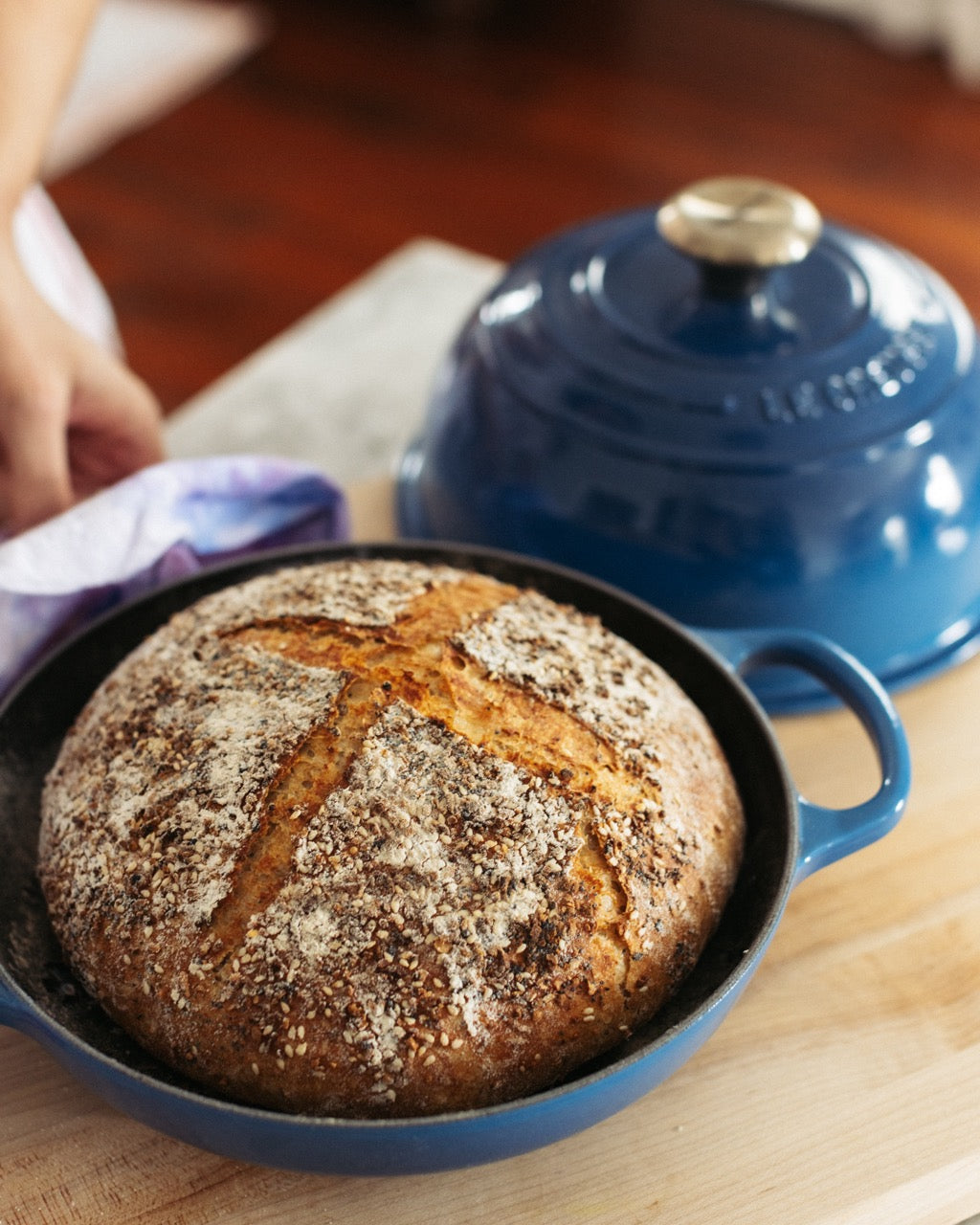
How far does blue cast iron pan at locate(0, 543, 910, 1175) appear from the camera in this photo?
1.82ft

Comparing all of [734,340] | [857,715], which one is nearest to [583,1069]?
[857,715]

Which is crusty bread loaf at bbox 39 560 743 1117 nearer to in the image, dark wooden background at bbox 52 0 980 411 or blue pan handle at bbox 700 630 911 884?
blue pan handle at bbox 700 630 911 884

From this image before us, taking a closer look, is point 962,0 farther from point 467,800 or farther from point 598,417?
point 467,800

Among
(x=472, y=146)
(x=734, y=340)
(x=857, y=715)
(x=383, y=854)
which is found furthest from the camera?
(x=472, y=146)

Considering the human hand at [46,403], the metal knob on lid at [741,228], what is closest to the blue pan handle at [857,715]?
the metal knob on lid at [741,228]

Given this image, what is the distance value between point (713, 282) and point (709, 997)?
511mm

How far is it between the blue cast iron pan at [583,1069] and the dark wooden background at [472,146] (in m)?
1.37

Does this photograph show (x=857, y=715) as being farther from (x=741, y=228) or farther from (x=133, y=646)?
(x=133, y=646)

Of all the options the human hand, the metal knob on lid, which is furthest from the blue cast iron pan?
the metal knob on lid

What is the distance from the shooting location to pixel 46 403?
847 millimetres

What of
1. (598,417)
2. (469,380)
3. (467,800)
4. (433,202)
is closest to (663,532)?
(598,417)

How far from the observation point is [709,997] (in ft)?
1.95

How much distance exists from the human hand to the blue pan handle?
0.45 m

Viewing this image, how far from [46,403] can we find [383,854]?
0.43m
